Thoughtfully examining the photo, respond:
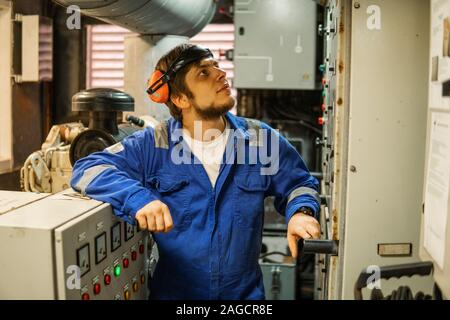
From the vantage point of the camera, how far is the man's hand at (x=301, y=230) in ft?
5.53

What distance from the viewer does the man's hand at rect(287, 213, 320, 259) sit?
1.68m

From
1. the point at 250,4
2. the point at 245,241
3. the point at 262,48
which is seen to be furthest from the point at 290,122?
the point at 245,241

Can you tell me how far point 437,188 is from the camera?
4.32 ft

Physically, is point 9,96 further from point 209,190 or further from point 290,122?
point 209,190

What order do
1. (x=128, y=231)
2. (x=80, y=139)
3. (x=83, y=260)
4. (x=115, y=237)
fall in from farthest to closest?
(x=80, y=139) < (x=128, y=231) < (x=115, y=237) < (x=83, y=260)

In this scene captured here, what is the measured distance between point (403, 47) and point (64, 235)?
4.03ft

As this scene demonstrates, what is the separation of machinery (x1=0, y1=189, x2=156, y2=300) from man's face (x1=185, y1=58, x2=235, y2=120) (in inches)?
23.0

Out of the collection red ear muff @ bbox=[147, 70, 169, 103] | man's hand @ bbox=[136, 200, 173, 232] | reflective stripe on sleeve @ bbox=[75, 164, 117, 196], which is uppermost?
red ear muff @ bbox=[147, 70, 169, 103]

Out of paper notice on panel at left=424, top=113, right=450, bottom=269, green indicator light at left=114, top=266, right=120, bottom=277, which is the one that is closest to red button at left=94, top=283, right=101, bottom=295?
green indicator light at left=114, top=266, right=120, bottom=277

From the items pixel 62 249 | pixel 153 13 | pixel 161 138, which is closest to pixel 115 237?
pixel 62 249

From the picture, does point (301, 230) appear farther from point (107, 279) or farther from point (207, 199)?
point (107, 279)

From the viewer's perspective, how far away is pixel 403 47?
65.1 inches

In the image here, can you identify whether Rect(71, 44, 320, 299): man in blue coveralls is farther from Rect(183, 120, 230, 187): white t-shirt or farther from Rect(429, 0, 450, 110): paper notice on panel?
Rect(429, 0, 450, 110): paper notice on panel

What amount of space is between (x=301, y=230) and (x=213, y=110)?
664 mm
